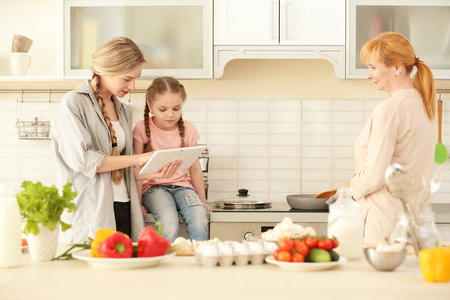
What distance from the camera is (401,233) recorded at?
1.61 m

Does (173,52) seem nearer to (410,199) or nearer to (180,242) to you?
(180,242)

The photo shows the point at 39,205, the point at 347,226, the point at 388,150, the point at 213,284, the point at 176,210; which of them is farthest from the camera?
the point at 176,210

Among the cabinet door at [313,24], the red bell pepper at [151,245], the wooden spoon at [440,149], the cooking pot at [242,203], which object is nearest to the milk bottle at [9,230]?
the red bell pepper at [151,245]

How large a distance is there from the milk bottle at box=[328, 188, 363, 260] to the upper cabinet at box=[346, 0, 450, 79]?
184 centimetres

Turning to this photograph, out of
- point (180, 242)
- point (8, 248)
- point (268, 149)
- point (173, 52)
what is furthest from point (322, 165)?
point (8, 248)

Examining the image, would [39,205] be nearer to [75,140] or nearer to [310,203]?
[75,140]

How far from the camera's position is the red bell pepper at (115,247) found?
62.8 inches

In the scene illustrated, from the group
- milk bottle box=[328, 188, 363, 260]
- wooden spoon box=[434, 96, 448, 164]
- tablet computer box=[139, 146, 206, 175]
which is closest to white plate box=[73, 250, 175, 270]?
milk bottle box=[328, 188, 363, 260]

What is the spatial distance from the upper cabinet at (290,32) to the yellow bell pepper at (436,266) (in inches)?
81.4

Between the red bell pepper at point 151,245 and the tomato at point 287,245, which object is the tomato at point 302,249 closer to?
the tomato at point 287,245

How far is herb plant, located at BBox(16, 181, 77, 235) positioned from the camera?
1.68 m

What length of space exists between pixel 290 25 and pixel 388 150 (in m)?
1.23

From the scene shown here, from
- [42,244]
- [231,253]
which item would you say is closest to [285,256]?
[231,253]

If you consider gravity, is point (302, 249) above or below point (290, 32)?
below
